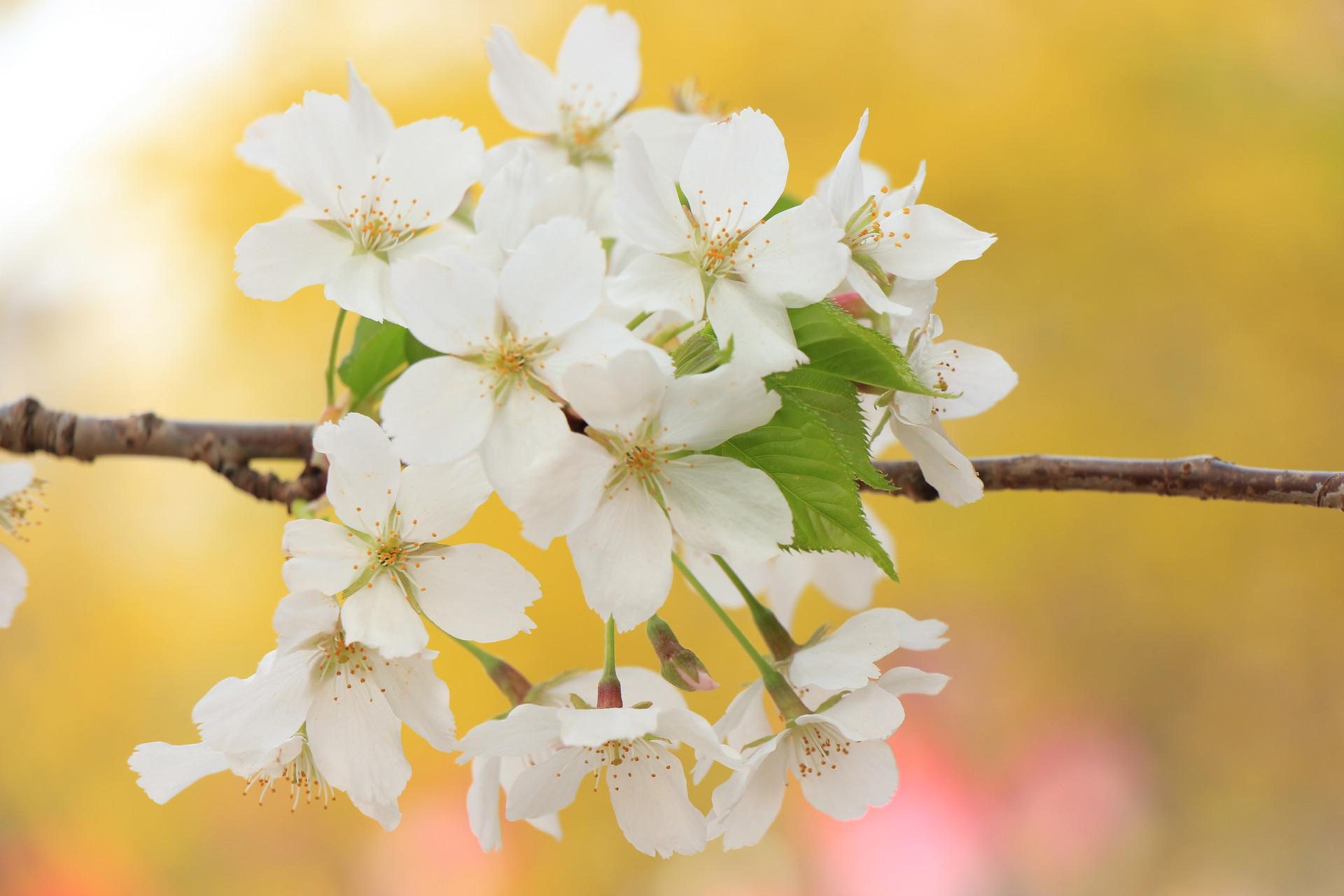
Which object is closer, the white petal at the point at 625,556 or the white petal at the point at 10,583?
the white petal at the point at 625,556

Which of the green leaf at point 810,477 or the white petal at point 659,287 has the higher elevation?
the white petal at point 659,287

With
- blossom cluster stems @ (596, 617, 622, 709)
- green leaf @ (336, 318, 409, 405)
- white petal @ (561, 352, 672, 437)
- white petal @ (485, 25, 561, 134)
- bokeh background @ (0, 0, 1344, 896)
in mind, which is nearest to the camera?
white petal @ (561, 352, 672, 437)

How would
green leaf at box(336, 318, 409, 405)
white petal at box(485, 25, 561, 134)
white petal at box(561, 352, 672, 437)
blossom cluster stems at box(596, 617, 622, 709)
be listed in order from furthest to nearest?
white petal at box(485, 25, 561, 134)
green leaf at box(336, 318, 409, 405)
blossom cluster stems at box(596, 617, 622, 709)
white petal at box(561, 352, 672, 437)

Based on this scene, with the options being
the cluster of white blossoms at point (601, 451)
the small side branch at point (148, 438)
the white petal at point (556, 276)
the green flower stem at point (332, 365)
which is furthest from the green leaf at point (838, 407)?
the small side branch at point (148, 438)

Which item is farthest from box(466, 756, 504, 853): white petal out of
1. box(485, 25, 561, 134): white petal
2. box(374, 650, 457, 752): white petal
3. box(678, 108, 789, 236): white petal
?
box(485, 25, 561, 134): white petal

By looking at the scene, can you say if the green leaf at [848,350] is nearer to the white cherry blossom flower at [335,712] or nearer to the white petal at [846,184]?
the white petal at [846,184]

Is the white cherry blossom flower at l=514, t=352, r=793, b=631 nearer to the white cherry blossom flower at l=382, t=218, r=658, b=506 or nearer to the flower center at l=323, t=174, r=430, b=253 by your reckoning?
the white cherry blossom flower at l=382, t=218, r=658, b=506

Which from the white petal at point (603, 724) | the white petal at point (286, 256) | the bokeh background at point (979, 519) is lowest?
the bokeh background at point (979, 519)
